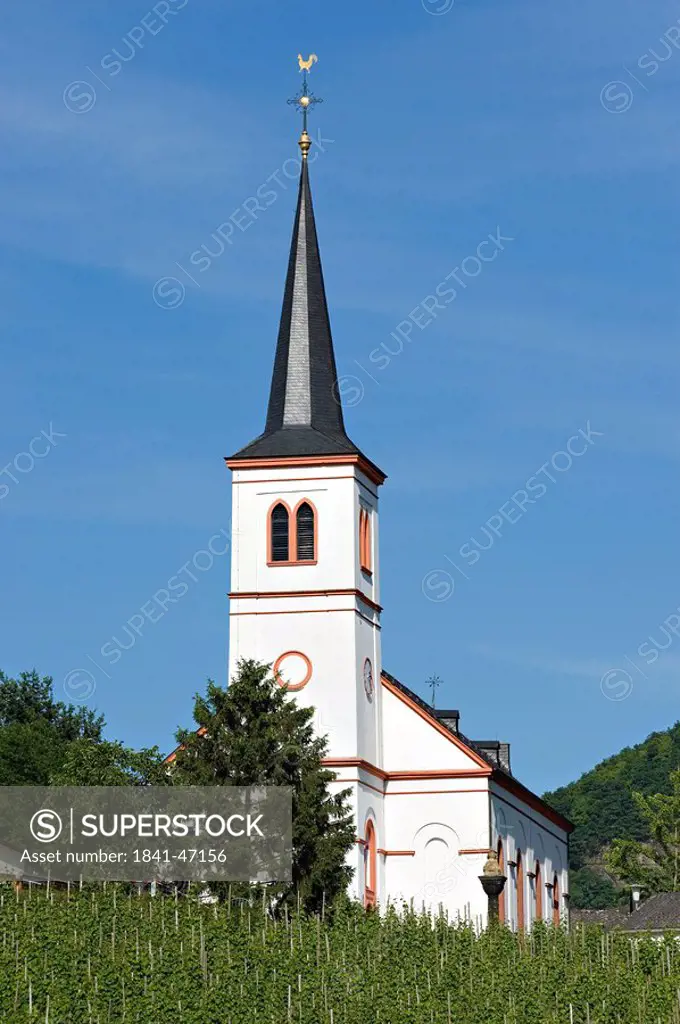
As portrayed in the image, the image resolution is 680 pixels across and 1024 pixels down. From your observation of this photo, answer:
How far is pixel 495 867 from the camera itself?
45844 mm

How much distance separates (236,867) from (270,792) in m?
1.86

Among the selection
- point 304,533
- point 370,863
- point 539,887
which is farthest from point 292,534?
point 539,887

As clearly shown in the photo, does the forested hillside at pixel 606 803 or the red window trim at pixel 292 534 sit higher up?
the forested hillside at pixel 606 803

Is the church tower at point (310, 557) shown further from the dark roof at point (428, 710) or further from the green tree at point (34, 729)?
the green tree at point (34, 729)

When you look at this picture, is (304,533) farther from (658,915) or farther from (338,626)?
(658,915)

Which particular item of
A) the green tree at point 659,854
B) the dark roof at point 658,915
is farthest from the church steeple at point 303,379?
the green tree at point 659,854

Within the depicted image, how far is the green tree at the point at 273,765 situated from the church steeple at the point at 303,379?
11753mm

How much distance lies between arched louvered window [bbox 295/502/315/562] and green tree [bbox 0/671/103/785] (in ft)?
119

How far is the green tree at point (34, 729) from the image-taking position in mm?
94000

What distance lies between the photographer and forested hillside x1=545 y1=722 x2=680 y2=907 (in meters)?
172

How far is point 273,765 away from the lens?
48094 mm

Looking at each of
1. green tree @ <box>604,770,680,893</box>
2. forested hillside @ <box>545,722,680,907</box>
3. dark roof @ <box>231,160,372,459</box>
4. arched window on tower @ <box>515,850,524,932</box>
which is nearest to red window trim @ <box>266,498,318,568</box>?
dark roof @ <box>231,160,372,459</box>

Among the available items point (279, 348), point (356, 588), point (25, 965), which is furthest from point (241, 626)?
point (25, 965)

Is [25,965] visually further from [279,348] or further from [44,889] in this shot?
[279,348]
